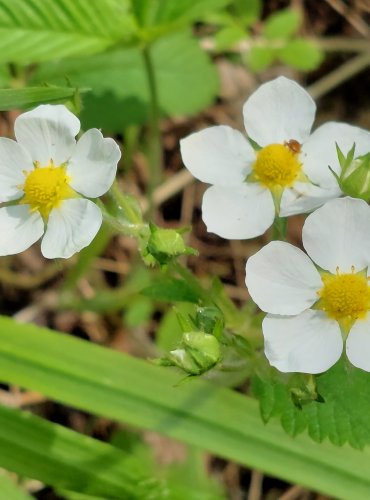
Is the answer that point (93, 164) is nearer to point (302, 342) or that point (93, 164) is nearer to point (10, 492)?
point (302, 342)

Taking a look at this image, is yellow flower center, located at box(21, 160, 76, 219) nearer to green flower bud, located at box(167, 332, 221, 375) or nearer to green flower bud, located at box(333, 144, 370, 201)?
green flower bud, located at box(167, 332, 221, 375)

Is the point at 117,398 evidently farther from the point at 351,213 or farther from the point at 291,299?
the point at 351,213

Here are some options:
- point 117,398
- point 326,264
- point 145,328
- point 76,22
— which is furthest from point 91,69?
point 326,264

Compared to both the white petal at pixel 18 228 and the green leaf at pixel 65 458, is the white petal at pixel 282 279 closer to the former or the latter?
the white petal at pixel 18 228

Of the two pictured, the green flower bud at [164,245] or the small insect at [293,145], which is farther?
the small insect at [293,145]

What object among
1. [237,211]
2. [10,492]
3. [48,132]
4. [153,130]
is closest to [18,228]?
[48,132]

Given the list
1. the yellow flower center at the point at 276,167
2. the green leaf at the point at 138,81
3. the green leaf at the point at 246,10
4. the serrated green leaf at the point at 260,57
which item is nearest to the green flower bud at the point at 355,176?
the yellow flower center at the point at 276,167

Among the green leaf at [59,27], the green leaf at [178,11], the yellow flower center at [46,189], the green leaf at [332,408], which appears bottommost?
the green leaf at [332,408]
